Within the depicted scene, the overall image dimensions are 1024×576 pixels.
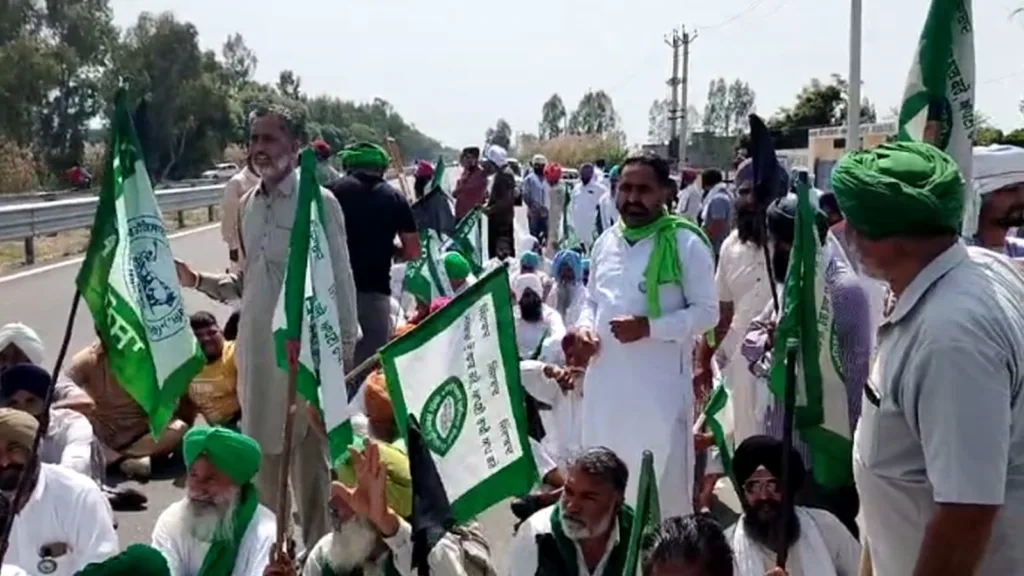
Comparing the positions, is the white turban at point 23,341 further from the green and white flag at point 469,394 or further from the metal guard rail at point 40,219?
the metal guard rail at point 40,219

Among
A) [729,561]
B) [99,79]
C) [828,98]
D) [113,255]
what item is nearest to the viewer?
[729,561]

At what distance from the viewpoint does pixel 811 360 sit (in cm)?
361

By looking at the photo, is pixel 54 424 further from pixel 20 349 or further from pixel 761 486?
pixel 761 486

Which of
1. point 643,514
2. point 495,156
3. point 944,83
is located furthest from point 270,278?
point 495,156

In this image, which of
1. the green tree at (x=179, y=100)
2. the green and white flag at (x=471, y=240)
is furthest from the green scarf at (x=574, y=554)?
the green tree at (x=179, y=100)

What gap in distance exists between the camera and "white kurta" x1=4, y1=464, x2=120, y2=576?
163 inches

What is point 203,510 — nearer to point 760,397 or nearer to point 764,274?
point 760,397

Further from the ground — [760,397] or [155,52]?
[155,52]

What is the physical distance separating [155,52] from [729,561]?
57180mm

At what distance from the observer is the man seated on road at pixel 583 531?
4043 mm

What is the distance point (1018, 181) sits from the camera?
414cm

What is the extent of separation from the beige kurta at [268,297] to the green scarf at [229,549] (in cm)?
71

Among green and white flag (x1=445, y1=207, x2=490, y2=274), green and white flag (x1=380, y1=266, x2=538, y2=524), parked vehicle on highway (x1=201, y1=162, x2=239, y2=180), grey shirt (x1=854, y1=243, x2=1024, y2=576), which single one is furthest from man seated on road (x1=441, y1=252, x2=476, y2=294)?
parked vehicle on highway (x1=201, y1=162, x2=239, y2=180)

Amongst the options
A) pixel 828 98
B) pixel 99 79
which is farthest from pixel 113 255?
pixel 99 79
